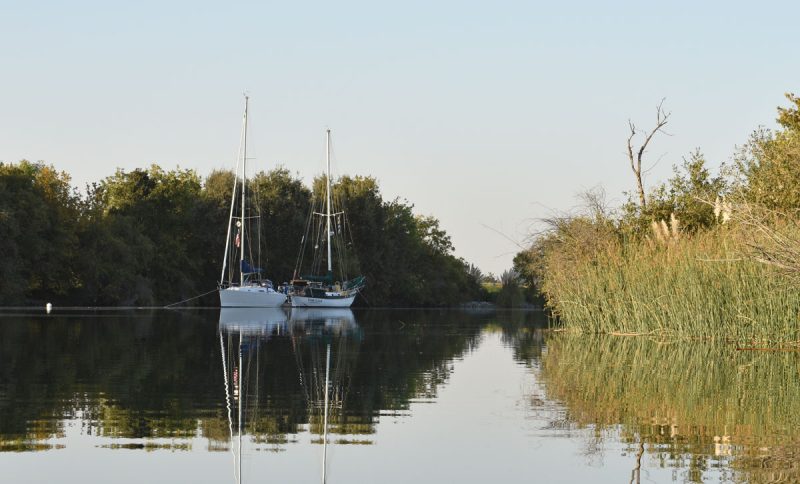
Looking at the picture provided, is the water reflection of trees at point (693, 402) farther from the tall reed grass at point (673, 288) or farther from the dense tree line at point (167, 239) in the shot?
the dense tree line at point (167, 239)

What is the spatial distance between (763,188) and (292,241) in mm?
54324

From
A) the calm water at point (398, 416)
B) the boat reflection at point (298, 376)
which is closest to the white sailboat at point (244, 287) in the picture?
the boat reflection at point (298, 376)

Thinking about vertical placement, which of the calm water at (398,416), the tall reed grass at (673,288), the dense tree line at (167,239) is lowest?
the calm water at (398,416)

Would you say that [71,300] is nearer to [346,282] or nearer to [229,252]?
[229,252]

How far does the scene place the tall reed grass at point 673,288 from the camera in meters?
25.7

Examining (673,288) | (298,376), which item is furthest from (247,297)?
(298,376)

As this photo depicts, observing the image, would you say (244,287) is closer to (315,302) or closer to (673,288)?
(315,302)

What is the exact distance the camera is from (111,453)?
35.8ft

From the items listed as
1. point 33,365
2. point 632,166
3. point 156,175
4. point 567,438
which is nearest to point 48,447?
point 567,438

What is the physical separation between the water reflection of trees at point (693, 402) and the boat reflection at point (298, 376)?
3.06 meters

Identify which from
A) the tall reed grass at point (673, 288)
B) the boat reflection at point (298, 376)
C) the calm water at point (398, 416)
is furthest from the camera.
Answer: the tall reed grass at point (673, 288)

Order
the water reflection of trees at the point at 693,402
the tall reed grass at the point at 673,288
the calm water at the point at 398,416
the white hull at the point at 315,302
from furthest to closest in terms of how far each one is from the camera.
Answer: the white hull at the point at 315,302 < the tall reed grass at the point at 673,288 < the water reflection of trees at the point at 693,402 < the calm water at the point at 398,416

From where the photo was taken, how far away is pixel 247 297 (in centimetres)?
7238

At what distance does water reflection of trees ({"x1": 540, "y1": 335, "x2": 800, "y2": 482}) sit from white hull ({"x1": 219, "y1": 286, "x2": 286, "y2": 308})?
4781 centimetres
